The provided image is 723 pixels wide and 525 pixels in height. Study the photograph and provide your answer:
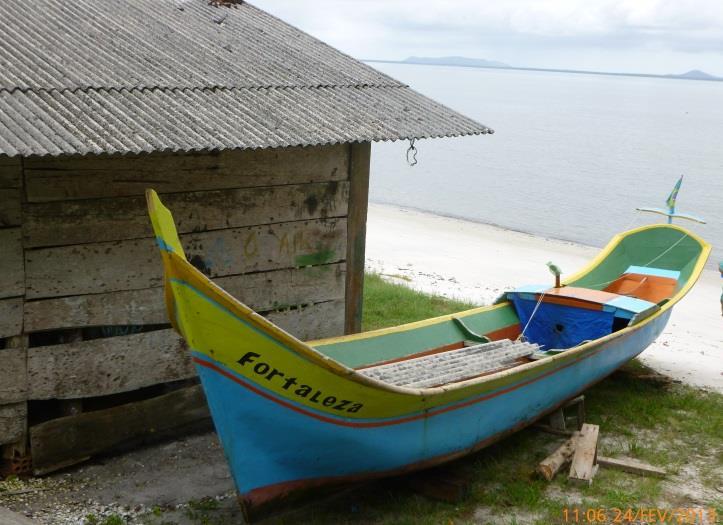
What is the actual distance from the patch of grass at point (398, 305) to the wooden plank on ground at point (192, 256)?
330cm

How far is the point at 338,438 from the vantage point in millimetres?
5207

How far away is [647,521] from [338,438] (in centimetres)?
242

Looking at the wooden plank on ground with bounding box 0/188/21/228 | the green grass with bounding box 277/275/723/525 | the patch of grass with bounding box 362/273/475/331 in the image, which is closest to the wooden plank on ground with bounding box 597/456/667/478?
the green grass with bounding box 277/275/723/525

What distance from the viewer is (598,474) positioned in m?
6.58

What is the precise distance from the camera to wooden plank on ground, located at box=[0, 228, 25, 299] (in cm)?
574

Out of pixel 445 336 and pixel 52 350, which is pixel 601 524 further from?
pixel 52 350

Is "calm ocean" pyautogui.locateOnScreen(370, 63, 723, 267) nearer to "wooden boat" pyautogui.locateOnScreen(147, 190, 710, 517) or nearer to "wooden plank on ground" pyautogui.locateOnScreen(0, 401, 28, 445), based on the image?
"wooden boat" pyautogui.locateOnScreen(147, 190, 710, 517)

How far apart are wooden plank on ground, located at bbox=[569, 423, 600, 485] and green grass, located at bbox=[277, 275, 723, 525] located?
0.09 metres

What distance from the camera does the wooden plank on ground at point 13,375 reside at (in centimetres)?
584

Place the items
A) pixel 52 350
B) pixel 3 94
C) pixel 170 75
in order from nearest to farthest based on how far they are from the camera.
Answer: pixel 3 94 → pixel 52 350 → pixel 170 75

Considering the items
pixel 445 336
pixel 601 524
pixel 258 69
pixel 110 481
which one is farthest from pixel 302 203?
pixel 601 524

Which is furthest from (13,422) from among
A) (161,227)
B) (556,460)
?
(556,460)

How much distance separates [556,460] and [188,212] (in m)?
3.59

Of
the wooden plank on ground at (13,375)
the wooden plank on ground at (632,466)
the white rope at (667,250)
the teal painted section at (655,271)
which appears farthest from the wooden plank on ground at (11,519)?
the white rope at (667,250)
